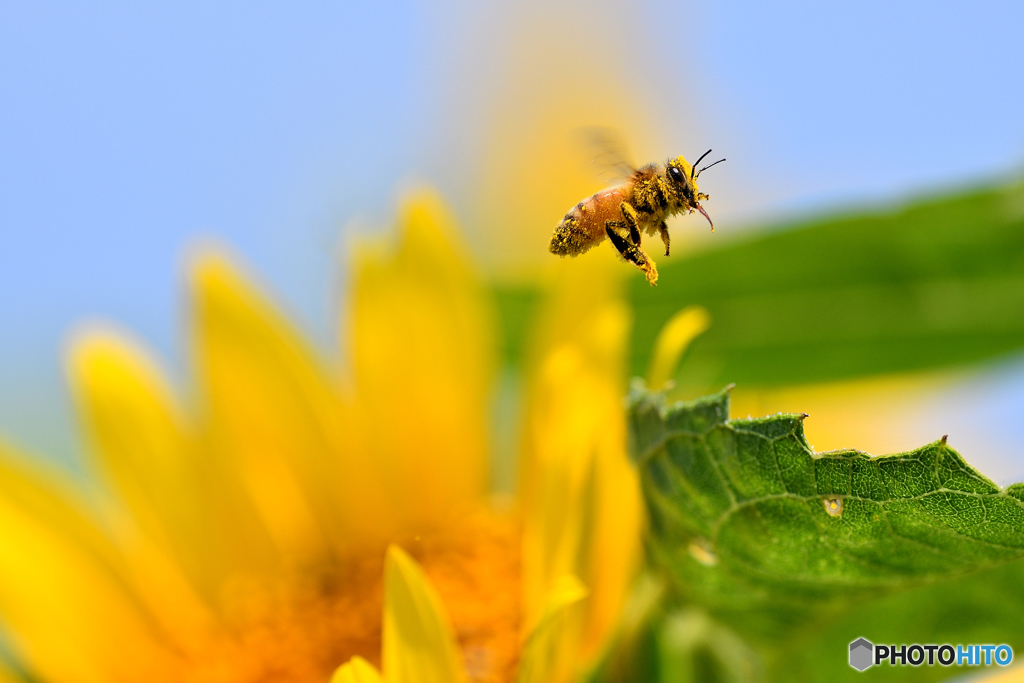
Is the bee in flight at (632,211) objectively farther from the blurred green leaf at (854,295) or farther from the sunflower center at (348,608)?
the sunflower center at (348,608)

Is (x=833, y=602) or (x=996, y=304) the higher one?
(x=996, y=304)

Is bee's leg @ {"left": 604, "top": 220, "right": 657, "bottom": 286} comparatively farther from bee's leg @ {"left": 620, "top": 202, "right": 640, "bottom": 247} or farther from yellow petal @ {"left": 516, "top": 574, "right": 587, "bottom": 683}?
yellow petal @ {"left": 516, "top": 574, "right": 587, "bottom": 683}

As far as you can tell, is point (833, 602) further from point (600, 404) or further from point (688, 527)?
point (600, 404)

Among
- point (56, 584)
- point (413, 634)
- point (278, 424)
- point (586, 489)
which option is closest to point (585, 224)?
point (586, 489)

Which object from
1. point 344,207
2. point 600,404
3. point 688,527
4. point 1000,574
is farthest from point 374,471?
point 344,207

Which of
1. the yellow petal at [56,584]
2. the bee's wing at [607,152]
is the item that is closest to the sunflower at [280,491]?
the yellow petal at [56,584]

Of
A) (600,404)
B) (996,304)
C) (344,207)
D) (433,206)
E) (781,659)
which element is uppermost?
(344,207)

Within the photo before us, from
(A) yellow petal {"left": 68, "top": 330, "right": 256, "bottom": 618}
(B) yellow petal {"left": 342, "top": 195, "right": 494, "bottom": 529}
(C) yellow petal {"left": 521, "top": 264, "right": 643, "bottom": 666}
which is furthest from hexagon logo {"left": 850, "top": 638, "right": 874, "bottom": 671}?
(A) yellow petal {"left": 68, "top": 330, "right": 256, "bottom": 618}
